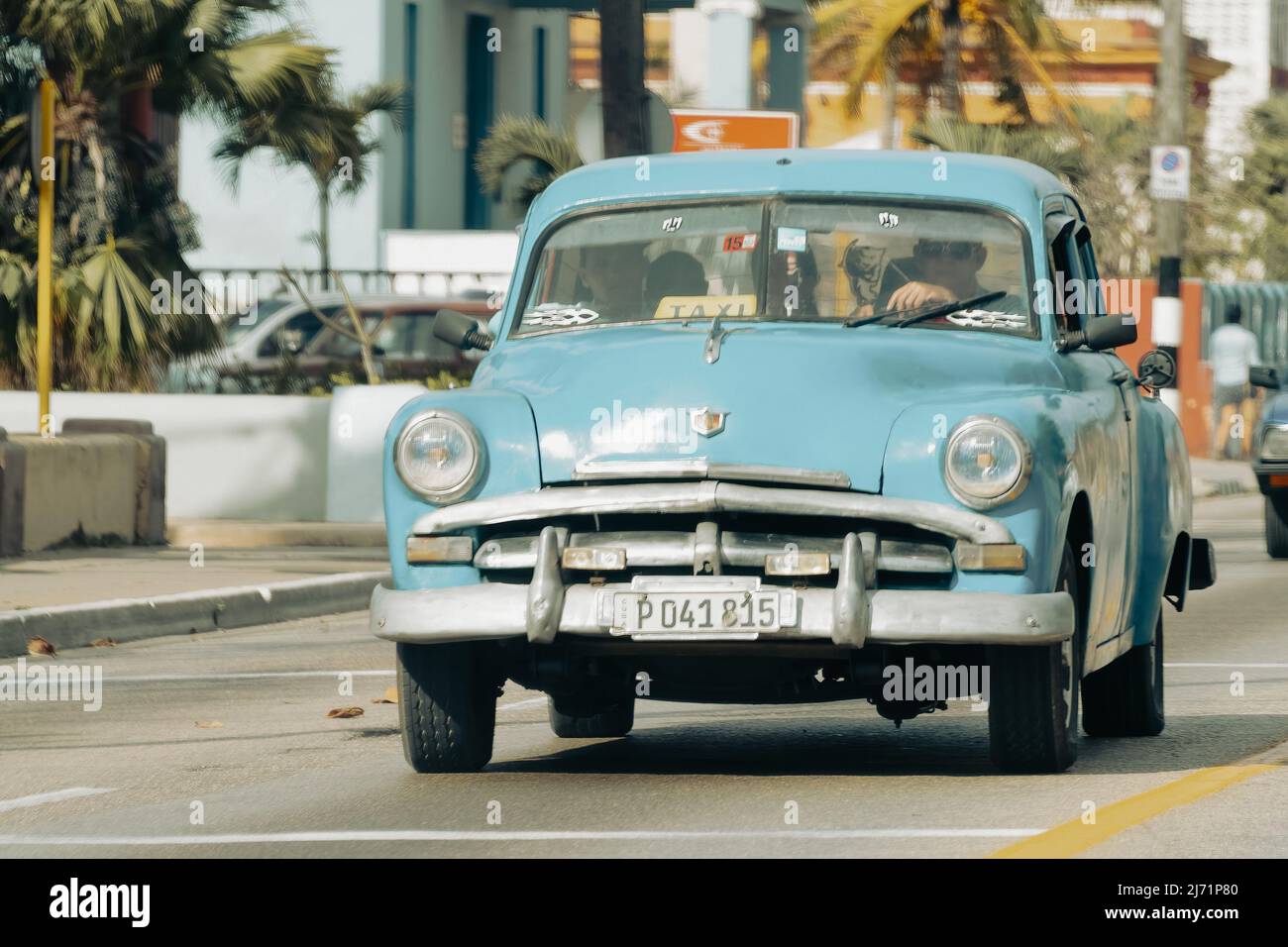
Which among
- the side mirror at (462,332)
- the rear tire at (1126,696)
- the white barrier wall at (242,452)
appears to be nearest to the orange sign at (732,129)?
the white barrier wall at (242,452)

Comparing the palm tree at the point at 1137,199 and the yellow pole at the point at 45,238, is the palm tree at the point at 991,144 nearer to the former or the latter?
the palm tree at the point at 1137,199

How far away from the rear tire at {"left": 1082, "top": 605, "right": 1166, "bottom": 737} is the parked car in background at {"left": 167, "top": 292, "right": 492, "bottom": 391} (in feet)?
49.9

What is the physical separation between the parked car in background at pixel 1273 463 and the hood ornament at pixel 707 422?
39.4ft

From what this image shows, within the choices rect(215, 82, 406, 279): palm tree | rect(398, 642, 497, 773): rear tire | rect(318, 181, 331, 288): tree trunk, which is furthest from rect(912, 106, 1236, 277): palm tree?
rect(398, 642, 497, 773): rear tire

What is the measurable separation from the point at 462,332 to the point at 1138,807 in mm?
2889

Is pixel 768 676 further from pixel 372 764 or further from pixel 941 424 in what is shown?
pixel 372 764

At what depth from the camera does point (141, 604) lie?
1398cm

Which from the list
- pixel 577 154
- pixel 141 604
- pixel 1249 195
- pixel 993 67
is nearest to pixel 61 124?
pixel 577 154

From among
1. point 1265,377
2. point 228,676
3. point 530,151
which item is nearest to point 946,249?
point 228,676

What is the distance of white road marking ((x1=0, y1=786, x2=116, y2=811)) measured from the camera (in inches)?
323

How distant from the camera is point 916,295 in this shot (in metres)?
8.95

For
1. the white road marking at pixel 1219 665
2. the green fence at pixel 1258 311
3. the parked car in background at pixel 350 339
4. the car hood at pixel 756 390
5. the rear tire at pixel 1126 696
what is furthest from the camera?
the green fence at pixel 1258 311

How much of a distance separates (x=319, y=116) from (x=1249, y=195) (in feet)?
122

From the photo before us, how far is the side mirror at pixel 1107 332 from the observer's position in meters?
8.89
